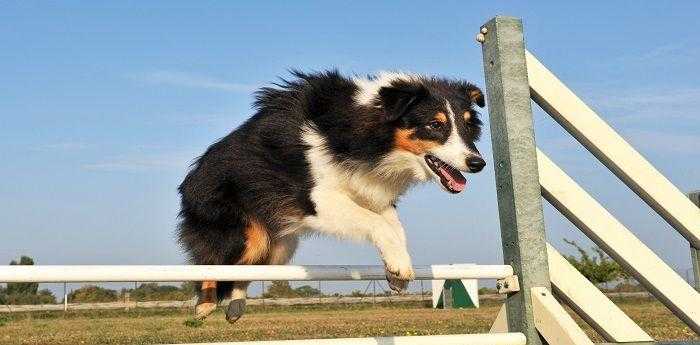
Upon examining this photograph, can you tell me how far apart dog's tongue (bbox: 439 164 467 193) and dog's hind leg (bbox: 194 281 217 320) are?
1366mm

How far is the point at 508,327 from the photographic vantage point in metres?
3.26

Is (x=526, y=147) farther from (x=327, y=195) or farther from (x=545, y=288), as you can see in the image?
(x=327, y=195)

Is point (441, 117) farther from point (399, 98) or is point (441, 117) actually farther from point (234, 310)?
point (234, 310)

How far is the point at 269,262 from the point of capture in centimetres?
405

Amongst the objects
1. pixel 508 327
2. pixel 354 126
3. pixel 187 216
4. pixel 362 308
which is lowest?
pixel 362 308

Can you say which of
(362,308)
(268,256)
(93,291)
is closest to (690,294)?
(268,256)

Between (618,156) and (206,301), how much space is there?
7.04ft

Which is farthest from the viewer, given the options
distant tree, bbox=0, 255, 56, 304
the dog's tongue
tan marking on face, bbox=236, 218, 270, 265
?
distant tree, bbox=0, 255, 56, 304

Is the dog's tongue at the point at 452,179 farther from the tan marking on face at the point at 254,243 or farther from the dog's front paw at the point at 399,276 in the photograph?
the tan marking on face at the point at 254,243

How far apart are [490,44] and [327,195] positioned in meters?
0.99

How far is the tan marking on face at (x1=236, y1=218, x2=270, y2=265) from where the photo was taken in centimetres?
392

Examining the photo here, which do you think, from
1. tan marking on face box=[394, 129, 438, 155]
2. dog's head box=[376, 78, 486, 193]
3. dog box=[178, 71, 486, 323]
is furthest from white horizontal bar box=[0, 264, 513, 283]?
tan marking on face box=[394, 129, 438, 155]

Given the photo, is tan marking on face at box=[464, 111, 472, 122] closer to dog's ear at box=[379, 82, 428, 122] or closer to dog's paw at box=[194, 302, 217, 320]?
dog's ear at box=[379, 82, 428, 122]

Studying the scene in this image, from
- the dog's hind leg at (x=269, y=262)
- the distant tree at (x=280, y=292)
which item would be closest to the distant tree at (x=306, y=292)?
the distant tree at (x=280, y=292)
